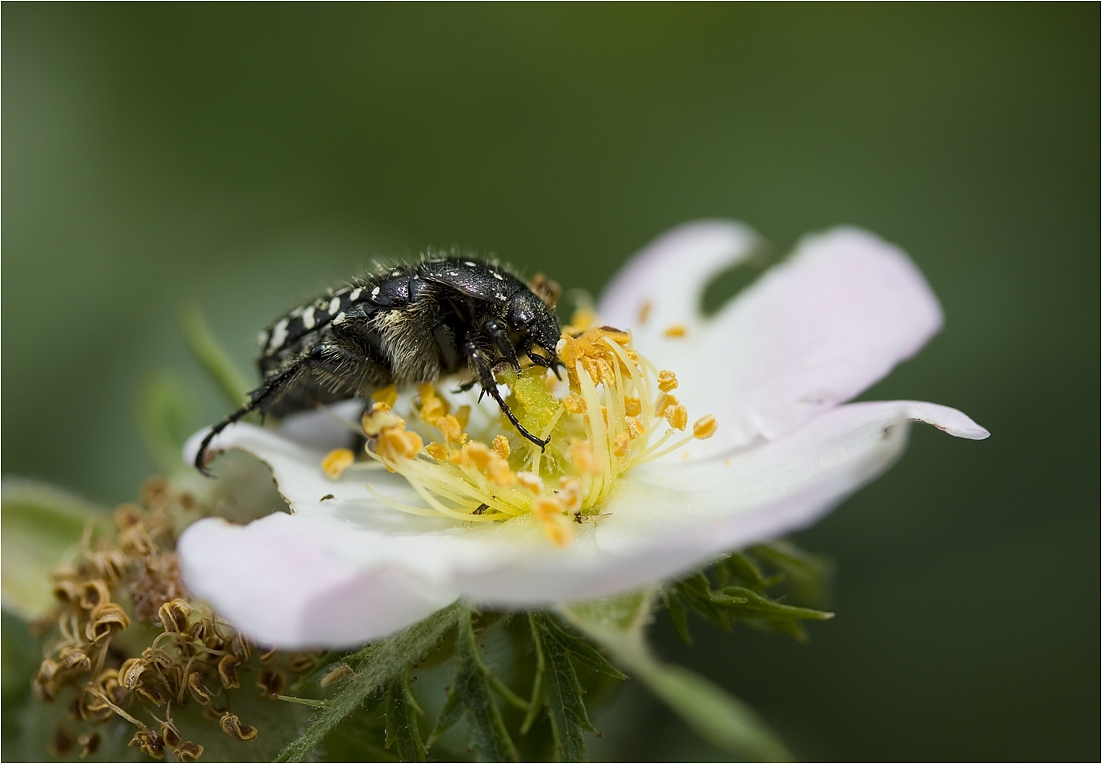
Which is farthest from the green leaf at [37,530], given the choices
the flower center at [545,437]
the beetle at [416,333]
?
the flower center at [545,437]

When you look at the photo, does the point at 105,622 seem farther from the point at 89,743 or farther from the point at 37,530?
the point at 37,530

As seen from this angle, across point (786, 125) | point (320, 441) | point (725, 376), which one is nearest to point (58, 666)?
point (320, 441)

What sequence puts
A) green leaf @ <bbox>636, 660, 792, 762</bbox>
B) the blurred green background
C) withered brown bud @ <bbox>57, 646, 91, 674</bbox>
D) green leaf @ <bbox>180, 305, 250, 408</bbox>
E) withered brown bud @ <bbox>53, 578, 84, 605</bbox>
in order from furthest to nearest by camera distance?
the blurred green background, green leaf @ <bbox>180, 305, 250, 408</bbox>, withered brown bud @ <bbox>53, 578, 84, 605</bbox>, withered brown bud @ <bbox>57, 646, 91, 674</bbox>, green leaf @ <bbox>636, 660, 792, 762</bbox>

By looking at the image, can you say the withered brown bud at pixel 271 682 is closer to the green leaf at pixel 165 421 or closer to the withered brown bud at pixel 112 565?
the withered brown bud at pixel 112 565

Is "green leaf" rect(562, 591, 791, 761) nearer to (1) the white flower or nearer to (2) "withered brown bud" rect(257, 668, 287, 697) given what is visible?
(1) the white flower

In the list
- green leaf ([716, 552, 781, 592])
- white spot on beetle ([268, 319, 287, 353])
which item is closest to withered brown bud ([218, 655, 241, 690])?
white spot on beetle ([268, 319, 287, 353])

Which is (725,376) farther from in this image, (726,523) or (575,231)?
(575,231)

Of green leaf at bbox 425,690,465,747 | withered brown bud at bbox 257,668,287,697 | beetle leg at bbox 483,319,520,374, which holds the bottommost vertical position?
withered brown bud at bbox 257,668,287,697
